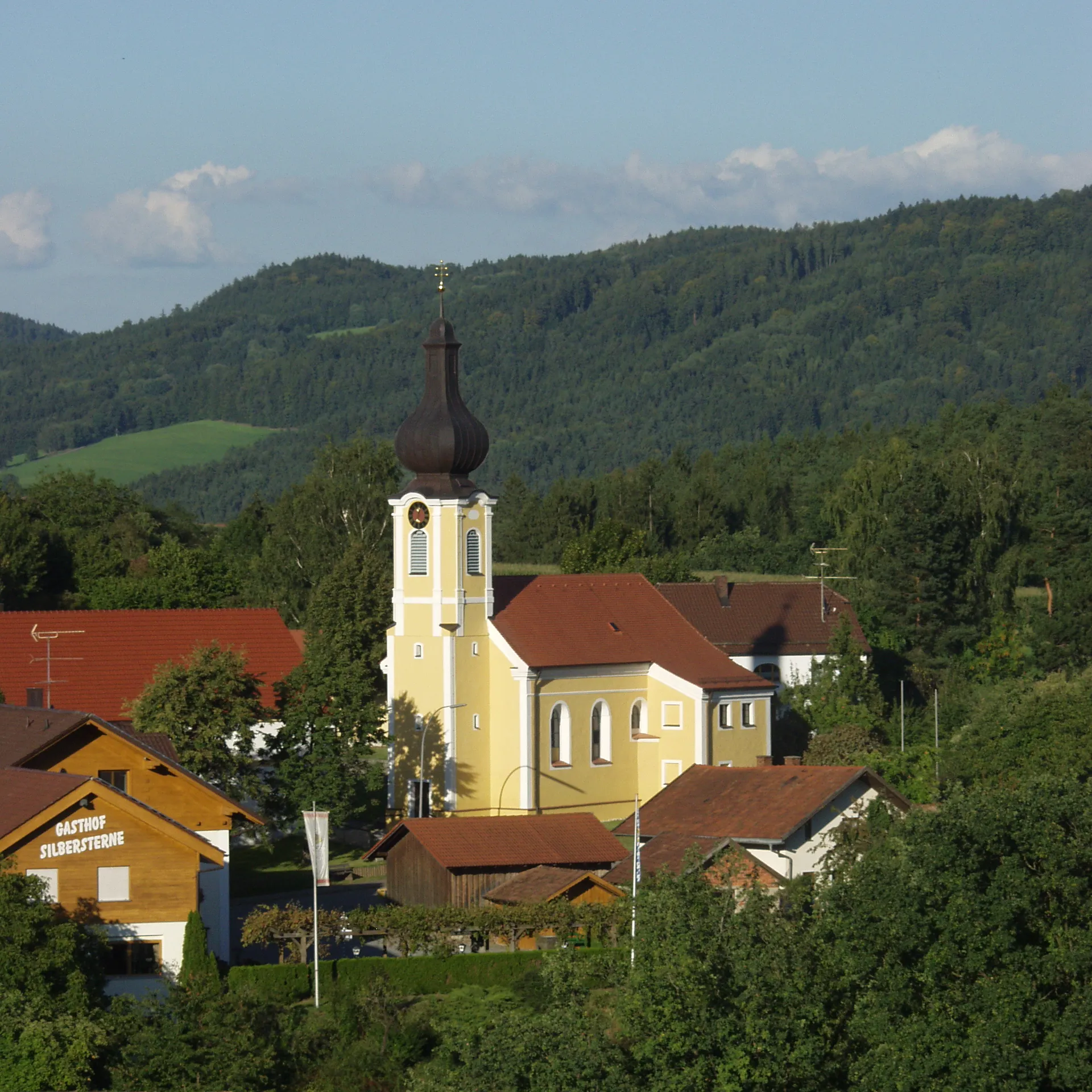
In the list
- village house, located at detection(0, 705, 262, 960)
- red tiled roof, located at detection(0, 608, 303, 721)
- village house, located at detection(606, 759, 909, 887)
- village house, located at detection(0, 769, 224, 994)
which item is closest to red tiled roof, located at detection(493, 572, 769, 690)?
red tiled roof, located at detection(0, 608, 303, 721)

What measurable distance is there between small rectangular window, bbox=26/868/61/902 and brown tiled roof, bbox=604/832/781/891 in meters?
10.5

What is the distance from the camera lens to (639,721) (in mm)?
59688

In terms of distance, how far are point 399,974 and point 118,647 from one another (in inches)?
966

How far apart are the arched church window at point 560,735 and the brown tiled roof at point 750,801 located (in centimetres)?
914

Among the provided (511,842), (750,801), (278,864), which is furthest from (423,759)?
(750,801)

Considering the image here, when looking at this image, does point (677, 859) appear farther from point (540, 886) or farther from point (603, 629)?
point (603, 629)

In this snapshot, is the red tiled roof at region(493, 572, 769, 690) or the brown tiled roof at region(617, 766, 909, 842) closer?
the brown tiled roof at region(617, 766, 909, 842)

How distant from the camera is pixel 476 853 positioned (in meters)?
43.4

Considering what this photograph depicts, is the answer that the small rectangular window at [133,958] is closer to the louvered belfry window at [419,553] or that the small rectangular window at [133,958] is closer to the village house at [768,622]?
the louvered belfry window at [419,553]

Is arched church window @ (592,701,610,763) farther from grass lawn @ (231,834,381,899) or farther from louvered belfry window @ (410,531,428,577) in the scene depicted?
grass lawn @ (231,834,381,899)

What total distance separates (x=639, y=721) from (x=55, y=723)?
22715 mm

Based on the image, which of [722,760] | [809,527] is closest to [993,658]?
[722,760]

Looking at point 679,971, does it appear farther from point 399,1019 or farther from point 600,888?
point 600,888

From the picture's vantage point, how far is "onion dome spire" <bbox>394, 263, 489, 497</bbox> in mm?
57688
